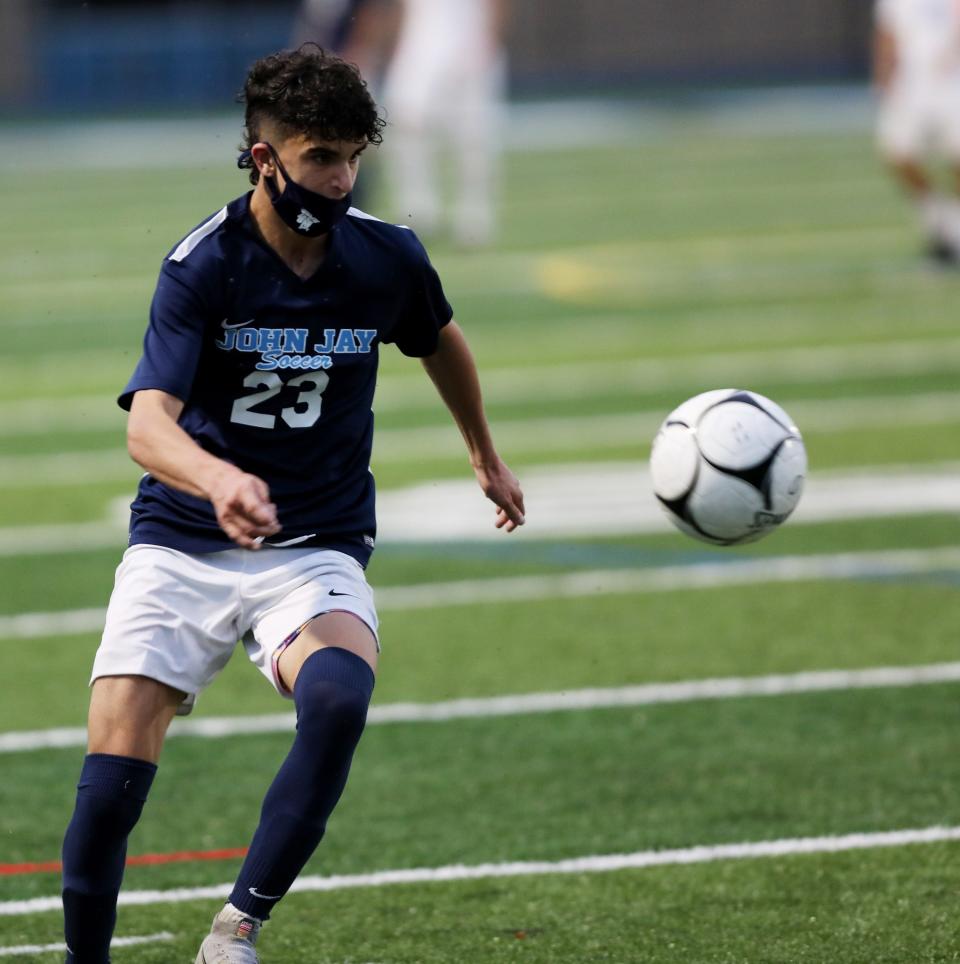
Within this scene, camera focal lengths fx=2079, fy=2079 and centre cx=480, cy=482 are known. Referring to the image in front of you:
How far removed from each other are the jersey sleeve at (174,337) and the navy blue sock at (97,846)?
0.74 metres

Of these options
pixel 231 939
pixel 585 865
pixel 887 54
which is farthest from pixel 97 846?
pixel 887 54

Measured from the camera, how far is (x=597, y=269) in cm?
1792

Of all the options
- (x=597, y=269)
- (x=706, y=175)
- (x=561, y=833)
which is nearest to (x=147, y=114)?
(x=706, y=175)

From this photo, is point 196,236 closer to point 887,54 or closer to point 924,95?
point 924,95

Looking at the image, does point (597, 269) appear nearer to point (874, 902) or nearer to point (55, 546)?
point (55, 546)

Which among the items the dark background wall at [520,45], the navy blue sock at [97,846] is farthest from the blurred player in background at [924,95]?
the dark background wall at [520,45]

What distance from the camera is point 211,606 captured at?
13.9 ft

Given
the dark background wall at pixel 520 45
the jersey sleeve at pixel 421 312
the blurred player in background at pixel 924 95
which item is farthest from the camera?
the dark background wall at pixel 520 45

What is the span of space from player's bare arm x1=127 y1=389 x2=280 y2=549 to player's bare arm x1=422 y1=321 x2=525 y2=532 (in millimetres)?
748

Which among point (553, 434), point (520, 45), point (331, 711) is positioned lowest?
point (520, 45)

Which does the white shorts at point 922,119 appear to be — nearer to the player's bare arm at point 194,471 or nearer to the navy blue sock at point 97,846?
the player's bare arm at point 194,471

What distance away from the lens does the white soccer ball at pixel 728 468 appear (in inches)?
193

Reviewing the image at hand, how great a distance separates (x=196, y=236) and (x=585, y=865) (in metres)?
1.86

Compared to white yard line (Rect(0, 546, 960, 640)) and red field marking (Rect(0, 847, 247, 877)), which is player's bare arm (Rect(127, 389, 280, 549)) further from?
white yard line (Rect(0, 546, 960, 640))
